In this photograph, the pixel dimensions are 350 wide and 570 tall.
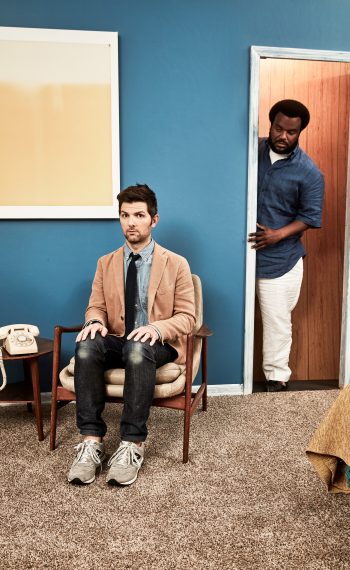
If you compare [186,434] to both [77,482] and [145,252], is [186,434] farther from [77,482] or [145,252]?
[145,252]

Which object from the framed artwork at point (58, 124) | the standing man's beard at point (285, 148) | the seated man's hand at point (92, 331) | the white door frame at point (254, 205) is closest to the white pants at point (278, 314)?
the white door frame at point (254, 205)

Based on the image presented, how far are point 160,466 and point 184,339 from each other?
0.60 m

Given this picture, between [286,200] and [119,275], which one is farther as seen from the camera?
[286,200]

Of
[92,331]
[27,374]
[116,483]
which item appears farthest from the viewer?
[27,374]

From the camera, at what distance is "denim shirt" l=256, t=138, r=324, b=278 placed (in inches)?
122

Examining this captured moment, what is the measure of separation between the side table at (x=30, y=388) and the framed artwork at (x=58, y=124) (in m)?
0.79

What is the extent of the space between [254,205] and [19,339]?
5.13ft

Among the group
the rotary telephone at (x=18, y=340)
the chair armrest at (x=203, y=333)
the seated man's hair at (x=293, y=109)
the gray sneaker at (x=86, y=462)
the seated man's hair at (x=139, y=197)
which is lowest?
the gray sneaker at (x=86, y=462)

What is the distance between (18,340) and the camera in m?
2.52

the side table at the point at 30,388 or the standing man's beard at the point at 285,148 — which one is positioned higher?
the standing man's beard at the point at 285,148

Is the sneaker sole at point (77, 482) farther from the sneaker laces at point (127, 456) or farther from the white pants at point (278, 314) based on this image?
the white pants at point (278, 314)

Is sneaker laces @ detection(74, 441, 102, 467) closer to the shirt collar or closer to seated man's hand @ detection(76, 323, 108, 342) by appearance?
seated man's hand @ detection(76, 323, 108, 342)

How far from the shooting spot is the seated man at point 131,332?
2168 mm

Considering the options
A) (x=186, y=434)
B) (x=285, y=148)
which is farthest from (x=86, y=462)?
(x=285, y=148)
